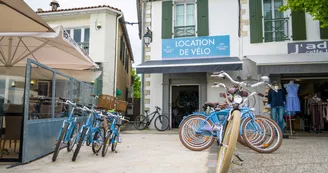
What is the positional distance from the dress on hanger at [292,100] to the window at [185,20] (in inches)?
170

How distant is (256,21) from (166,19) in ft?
11.5

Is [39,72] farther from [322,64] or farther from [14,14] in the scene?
[322,64]

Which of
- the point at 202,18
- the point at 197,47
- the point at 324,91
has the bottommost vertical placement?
the point at 324,91

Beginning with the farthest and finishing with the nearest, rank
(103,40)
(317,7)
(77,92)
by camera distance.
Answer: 1. (103,40)
2. (317,7)
3. (77,92)

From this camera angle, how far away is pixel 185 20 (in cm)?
1025

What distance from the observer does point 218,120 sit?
445cm

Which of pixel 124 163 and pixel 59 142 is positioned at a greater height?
pixel 59 142

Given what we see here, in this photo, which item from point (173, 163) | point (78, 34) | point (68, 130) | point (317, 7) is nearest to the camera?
point (173, 163)

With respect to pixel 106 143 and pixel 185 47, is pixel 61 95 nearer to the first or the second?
pixel 106 143

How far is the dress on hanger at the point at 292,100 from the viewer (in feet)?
22.9

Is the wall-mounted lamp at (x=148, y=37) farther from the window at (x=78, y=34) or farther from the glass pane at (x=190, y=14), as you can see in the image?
the window at (x=78, y=34)

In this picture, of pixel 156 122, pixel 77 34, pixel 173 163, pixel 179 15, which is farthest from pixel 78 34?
pixel 173 163

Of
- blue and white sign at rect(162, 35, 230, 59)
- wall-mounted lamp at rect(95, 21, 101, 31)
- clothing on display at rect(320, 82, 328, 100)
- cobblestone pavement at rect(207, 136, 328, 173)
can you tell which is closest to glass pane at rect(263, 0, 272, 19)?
blue and white sign at rect(162, 35, 230, 59)

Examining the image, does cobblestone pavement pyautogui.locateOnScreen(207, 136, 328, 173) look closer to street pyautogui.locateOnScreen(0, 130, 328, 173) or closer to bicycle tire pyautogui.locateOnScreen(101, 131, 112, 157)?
street pyautogui.locateOnScreen(0, 130, 328, 173)
